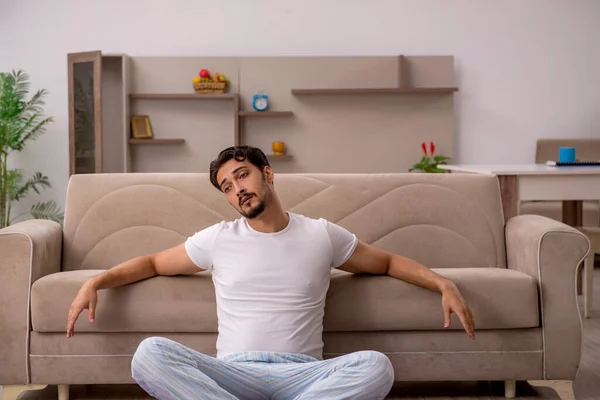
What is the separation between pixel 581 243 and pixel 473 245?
0.53 metres

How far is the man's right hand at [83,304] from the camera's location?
248 cm

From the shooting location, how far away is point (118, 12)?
23.8 ft

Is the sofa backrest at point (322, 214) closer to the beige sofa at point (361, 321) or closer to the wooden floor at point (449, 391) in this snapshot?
the beige sofa at point (361, 321)

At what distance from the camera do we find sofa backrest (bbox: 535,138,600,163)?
7.00 metres

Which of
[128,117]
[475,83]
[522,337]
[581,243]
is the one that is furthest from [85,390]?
[475,83]

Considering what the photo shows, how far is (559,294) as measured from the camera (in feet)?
9.09

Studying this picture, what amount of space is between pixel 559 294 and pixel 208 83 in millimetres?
4669

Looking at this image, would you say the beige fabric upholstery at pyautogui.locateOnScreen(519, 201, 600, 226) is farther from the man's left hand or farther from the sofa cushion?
the man's left hand

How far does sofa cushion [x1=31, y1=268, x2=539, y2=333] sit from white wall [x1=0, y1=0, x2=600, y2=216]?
4.77 metres

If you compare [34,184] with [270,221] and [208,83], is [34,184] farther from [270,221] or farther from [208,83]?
[270,221]

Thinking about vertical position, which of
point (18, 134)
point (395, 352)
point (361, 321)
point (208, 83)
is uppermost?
point (208, 83)

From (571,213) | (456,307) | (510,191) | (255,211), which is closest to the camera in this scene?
(255,211)

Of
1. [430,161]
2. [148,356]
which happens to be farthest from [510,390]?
[430,161]

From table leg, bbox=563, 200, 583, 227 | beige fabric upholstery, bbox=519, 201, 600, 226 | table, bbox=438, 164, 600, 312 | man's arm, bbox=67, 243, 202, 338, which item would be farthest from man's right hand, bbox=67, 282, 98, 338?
beige fabric upholstery, bbox=519, 201, 600, 226
